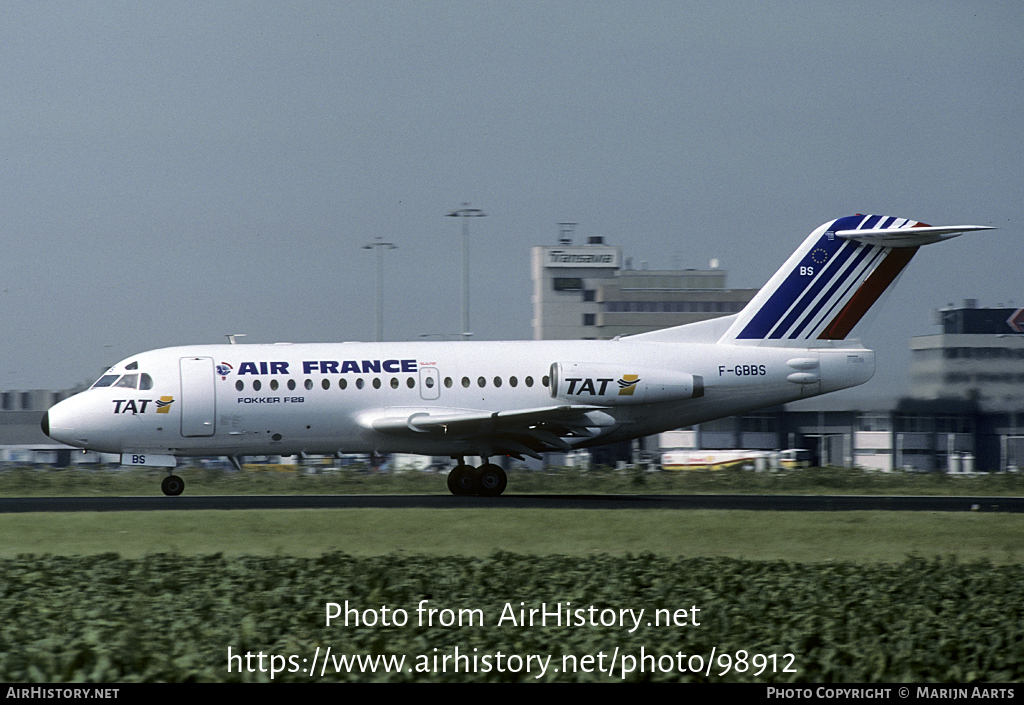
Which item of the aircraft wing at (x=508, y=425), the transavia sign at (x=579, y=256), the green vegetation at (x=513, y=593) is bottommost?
the green vegetation at (x=513, y=593)

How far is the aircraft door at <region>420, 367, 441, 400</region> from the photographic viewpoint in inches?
1099

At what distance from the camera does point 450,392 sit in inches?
1101

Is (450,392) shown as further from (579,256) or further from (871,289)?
(579,256)

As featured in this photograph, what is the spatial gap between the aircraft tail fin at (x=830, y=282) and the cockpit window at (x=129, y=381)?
1405cm

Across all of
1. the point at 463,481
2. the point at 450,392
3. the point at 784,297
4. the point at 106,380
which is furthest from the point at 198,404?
the point at 784,297

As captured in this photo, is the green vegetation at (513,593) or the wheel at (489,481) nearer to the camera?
the green vegetation at (513,593)

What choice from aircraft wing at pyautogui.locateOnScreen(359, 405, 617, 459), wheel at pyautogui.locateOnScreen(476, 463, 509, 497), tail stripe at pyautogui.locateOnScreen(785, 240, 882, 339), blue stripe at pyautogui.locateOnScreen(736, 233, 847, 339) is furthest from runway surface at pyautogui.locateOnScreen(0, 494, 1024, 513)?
tail stripe at pyautogui.locateOnScreen(785, 240, 882, 339)

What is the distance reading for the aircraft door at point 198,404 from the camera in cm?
2744

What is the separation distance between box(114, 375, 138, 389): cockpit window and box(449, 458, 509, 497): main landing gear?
771 centimetres

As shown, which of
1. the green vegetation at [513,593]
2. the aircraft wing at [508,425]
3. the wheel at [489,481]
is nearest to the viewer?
the green vegetation at [513,593]

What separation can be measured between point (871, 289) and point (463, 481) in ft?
36.8

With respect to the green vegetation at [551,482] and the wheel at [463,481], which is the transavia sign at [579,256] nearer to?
the green vegetation at [551,482]

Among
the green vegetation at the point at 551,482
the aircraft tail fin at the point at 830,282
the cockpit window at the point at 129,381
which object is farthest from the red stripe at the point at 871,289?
the cockpit window at the point at 129,381
